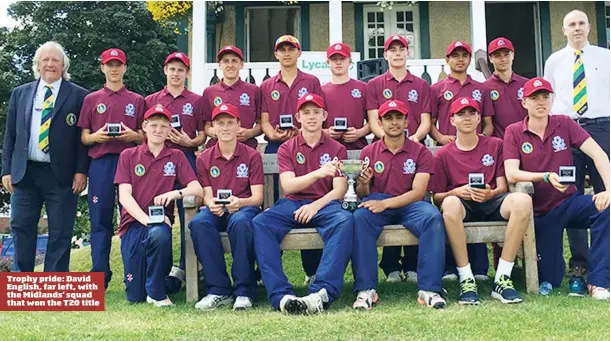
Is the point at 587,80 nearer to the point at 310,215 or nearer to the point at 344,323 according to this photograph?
the point at 310,215

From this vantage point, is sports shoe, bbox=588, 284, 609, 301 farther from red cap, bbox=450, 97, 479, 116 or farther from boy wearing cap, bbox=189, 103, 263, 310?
boy wearing cap, bbox=189, 103, 263, 310

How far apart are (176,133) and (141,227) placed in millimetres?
1000

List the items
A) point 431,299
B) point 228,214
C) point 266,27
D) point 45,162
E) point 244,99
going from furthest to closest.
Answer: point 266,27
point 244,99
point 45,162
point 228,214
point 431,299

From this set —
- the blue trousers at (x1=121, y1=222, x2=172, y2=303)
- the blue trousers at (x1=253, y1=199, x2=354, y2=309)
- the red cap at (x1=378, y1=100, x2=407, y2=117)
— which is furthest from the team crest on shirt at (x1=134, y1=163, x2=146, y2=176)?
the red cap at (x1=378, y1=100, x2=407, y2=117)

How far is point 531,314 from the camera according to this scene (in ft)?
12.6

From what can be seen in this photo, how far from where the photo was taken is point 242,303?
14.0ft

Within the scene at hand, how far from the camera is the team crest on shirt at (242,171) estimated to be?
15.6 feet

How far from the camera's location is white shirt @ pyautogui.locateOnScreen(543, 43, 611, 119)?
534cm

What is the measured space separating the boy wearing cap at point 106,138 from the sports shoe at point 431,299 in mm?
2712

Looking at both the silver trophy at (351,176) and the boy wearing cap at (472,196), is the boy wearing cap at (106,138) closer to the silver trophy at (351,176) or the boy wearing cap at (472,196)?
the silver trophy at (351,176)

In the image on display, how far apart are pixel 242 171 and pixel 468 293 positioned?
1910mm

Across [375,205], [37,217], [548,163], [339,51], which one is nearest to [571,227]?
[548,163]

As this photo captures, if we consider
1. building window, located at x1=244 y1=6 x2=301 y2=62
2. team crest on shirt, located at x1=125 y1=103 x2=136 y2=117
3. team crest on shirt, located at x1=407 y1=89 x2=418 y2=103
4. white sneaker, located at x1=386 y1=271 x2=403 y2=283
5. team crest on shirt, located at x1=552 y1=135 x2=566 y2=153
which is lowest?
white sneaker, located at x1=386 y1=271 x2=403 y2=283
